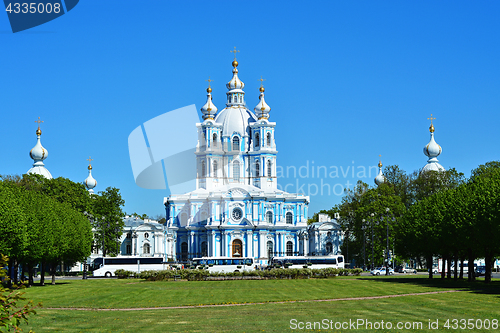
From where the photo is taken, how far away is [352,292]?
136ft

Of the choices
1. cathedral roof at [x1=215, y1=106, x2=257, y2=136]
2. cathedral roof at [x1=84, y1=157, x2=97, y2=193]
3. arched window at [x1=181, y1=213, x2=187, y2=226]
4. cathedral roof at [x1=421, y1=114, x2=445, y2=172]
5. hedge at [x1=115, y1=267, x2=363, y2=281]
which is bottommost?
hedge at [x1=115, y1=267, x2=363, y2=281]

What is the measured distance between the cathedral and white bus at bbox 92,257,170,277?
69.6 feet

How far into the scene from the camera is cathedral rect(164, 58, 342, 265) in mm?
103562

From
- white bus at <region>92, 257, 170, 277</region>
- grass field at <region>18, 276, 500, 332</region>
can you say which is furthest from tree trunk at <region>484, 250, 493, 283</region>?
white bus at <region>92, 257, 170, 277</region>

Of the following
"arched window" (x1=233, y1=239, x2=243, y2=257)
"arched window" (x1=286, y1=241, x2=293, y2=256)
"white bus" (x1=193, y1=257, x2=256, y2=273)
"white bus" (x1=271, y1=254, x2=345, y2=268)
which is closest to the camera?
"white bus" (x1=193, y1=257, x2=256, y2=273)

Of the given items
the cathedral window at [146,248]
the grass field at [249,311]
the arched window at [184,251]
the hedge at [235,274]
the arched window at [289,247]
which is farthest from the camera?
the cathedral window at [146,248]

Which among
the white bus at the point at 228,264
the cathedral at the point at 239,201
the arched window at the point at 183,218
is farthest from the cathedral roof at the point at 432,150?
the white bus at the point at 228,264

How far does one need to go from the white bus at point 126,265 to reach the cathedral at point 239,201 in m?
21.2

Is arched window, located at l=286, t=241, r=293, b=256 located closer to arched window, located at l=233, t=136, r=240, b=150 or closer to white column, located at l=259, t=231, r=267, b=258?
white column, located at l=259, t=231, r=267, b=258

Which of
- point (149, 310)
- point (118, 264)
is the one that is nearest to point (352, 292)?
point (149, 310)

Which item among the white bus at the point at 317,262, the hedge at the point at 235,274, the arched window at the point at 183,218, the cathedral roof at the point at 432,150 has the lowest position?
the white bus at the point at 317,262

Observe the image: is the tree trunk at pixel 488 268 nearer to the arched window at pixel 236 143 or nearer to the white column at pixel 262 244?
the white column at pixel 262 244

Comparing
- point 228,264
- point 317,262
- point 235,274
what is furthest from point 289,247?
point 235,274

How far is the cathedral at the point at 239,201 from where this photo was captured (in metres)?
104
